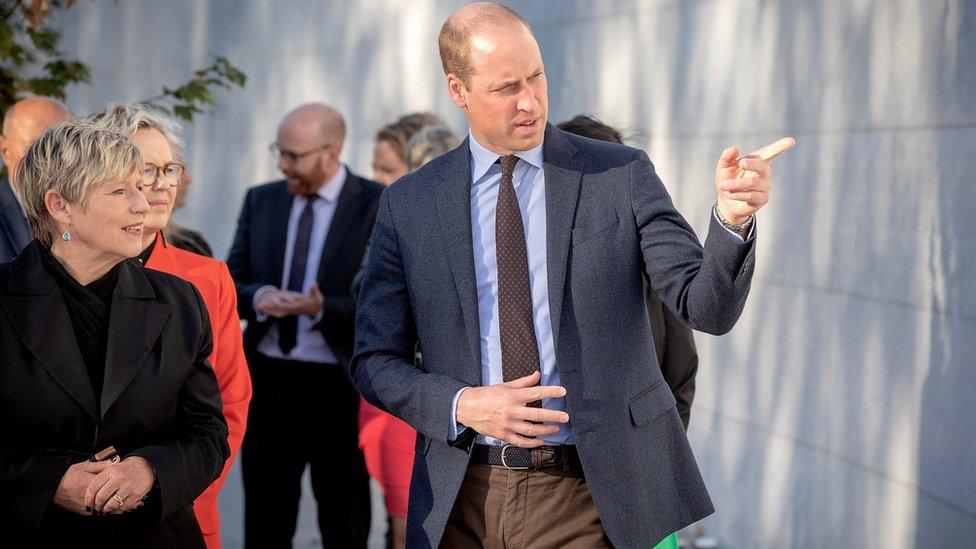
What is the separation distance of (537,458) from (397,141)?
323cm

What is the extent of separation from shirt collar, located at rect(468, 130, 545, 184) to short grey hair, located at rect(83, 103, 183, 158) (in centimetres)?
102

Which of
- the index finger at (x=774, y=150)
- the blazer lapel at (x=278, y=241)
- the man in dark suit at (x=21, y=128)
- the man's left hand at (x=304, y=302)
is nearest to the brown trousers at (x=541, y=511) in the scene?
the index finger at (x=774, y=150)

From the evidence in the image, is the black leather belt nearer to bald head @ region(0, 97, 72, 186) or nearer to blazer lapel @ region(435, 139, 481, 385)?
blazer lapel @ region(435, 139, 481, 385)

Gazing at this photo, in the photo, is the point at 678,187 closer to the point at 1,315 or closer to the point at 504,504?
the point at 504,504

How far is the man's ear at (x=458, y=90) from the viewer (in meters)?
3.09

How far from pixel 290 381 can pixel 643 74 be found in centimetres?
205

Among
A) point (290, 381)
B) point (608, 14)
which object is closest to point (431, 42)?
point (608, 14)

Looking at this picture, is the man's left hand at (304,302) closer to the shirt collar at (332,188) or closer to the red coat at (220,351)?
the shirt collar at (332,188)

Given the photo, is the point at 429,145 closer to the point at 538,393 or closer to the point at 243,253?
the point at 243,253

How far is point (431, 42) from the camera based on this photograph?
760 cm

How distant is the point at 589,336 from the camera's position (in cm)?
289

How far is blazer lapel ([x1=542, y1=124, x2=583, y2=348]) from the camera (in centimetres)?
289

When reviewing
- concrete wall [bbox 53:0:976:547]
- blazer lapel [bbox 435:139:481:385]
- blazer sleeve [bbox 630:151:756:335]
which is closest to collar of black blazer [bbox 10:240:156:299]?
blazer lapel [bbox 435:139:481:385]

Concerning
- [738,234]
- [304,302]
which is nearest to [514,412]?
[738,234]
